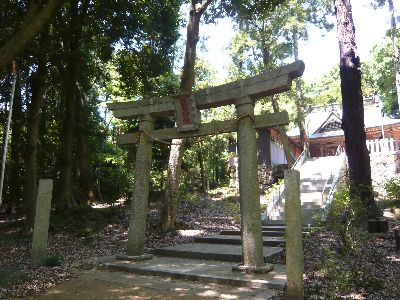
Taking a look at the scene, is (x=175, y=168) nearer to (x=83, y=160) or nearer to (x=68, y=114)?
(x=68, y=114)

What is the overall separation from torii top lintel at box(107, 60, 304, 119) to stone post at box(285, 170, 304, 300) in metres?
1.89

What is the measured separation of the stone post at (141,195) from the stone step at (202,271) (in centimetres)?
45

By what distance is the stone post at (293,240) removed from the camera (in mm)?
5355

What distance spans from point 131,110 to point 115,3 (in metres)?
5.13

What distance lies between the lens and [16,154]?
665 inches

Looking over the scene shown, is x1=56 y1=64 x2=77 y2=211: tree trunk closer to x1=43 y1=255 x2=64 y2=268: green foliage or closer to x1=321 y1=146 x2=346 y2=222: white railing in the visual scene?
x1=43 y1=255 x2=64 y2=268: green foliage

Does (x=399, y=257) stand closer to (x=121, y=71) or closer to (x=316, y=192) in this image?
(x=316, y=192)

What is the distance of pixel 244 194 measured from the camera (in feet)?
22.9

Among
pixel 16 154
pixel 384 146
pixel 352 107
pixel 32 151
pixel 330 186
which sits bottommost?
pixel 330 186

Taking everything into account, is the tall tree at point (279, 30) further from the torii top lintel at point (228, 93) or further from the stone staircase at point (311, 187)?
the torii top lintel at point (228, 93)

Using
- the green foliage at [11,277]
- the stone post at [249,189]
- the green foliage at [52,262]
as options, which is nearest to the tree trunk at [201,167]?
the green foliage at [52,262]

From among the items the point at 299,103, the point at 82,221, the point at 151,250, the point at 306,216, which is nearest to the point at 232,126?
the point at 151,250

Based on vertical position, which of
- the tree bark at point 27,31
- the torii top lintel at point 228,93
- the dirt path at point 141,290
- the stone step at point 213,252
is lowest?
the dirt path at point 141,290

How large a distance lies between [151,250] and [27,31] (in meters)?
5.76
